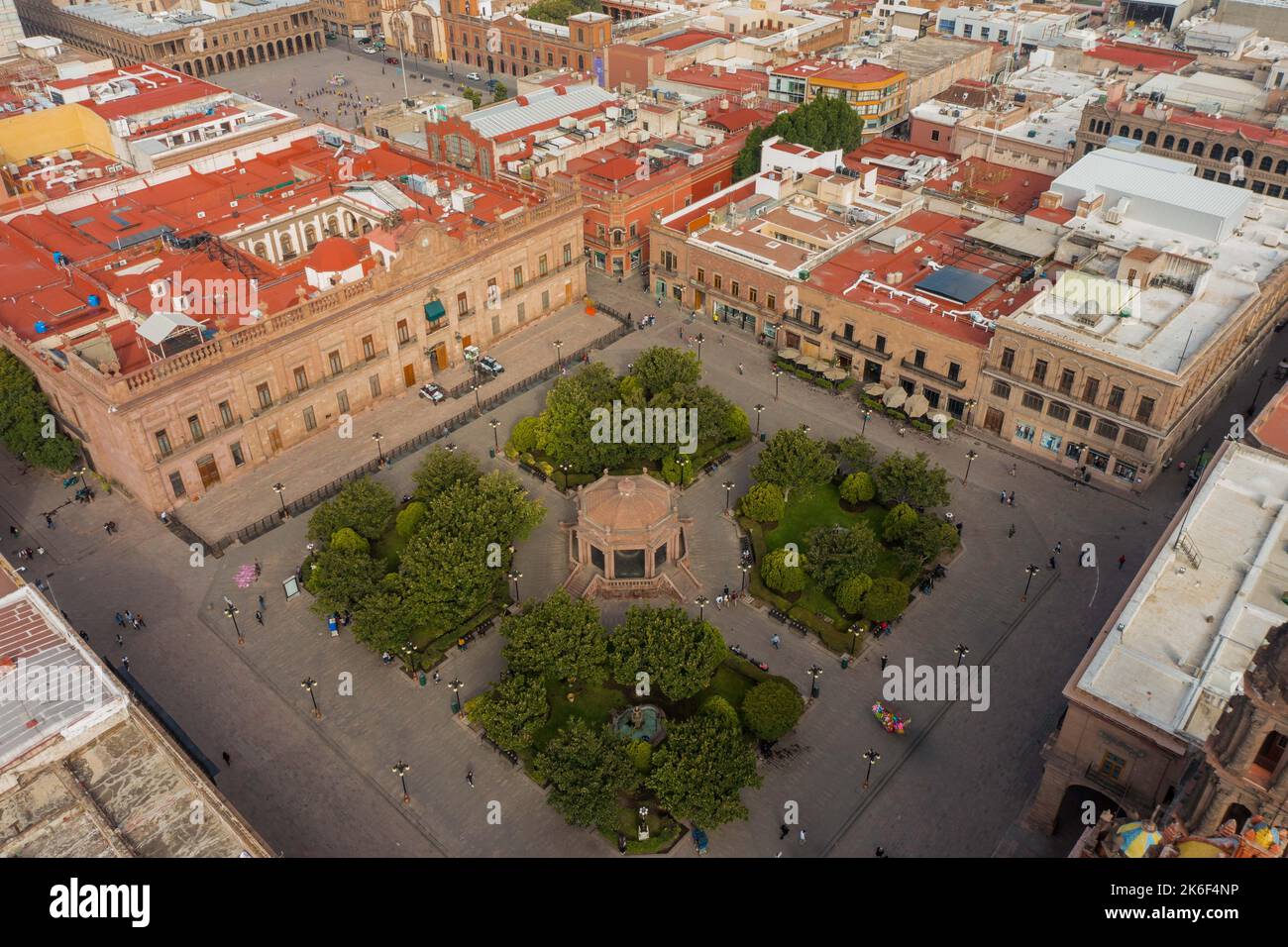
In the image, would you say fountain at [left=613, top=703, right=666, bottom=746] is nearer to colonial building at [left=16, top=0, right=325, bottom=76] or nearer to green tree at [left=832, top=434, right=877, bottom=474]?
green tree at [left=832, top=434, right=877, bottom=474]

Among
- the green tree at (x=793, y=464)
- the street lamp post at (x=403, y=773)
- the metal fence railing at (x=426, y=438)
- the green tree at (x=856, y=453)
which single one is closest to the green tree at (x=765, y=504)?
the green tree at (x=793, y=464)

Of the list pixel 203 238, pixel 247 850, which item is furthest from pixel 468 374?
pixel 247 850

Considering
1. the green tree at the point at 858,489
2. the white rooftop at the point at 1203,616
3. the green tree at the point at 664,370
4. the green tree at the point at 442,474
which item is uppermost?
the white rooftop at the point at 1203,616

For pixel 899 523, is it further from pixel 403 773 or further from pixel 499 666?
pixel 403 773

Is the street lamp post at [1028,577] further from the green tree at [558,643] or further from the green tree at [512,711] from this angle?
the green tree at [512,711]

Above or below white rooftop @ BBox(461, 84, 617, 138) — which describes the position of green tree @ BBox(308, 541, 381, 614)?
below

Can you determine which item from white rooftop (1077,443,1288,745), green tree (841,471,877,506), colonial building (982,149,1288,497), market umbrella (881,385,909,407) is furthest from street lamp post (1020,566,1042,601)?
market umbrella (881,385,909,407)
